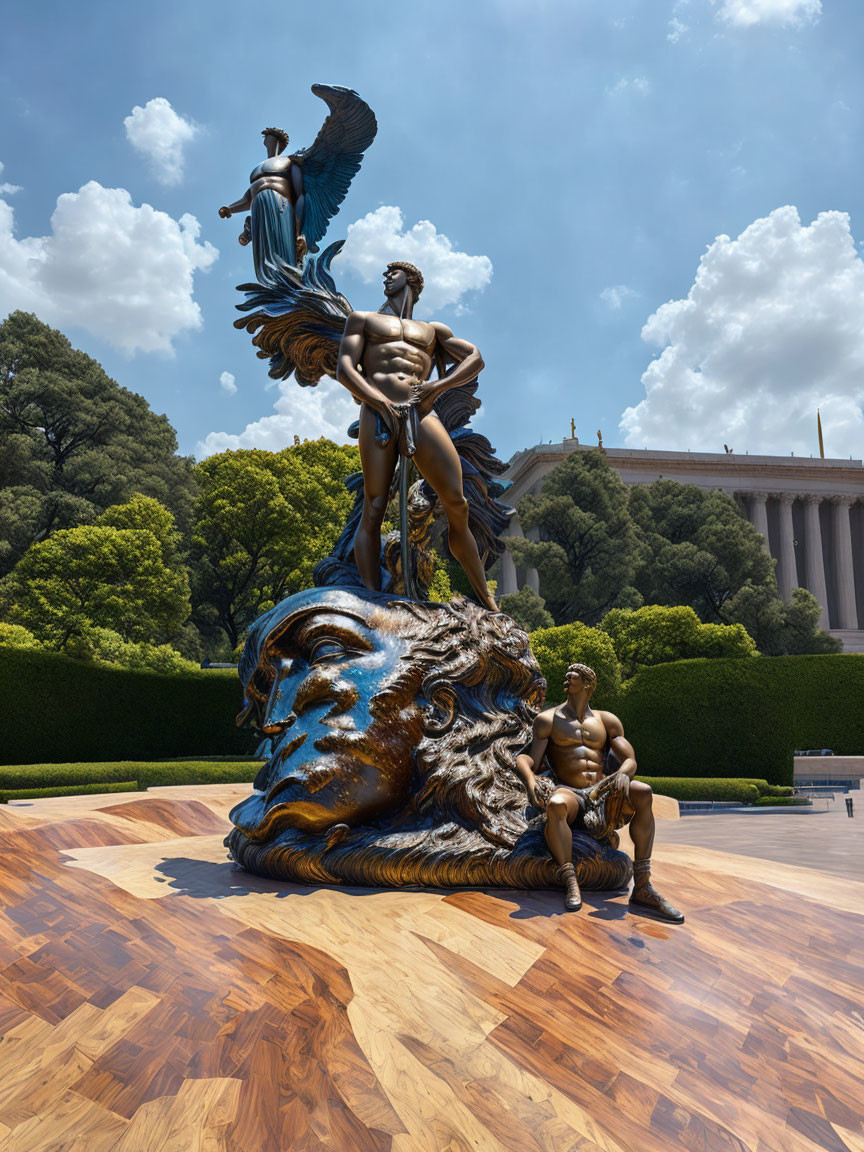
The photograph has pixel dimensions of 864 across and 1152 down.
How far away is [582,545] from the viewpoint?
38.2m

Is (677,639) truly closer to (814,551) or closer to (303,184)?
(303,184)

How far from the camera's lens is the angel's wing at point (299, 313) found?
26.6 ft

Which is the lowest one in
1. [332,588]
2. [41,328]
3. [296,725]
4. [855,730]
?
[855,730]

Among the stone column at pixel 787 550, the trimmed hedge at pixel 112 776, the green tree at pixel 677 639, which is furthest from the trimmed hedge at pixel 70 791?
the stone column at pixel 787 550

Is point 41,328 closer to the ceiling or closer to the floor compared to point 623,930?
closer to the ceiling

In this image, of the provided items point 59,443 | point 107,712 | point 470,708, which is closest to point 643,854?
point 470,708

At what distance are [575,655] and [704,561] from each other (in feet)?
56.9

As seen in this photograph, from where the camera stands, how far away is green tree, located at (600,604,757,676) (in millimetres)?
29344

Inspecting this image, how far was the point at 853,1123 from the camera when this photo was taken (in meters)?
3.18

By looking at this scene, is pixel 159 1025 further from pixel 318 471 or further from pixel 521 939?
pixel 318 471

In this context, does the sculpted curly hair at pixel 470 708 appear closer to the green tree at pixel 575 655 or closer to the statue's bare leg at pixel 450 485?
the statue's bare leg at pixel 450 485

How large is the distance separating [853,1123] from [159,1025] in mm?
2651

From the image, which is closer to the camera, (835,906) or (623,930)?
(623,930)

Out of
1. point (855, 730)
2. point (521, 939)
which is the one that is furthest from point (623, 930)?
point (855, 730)
